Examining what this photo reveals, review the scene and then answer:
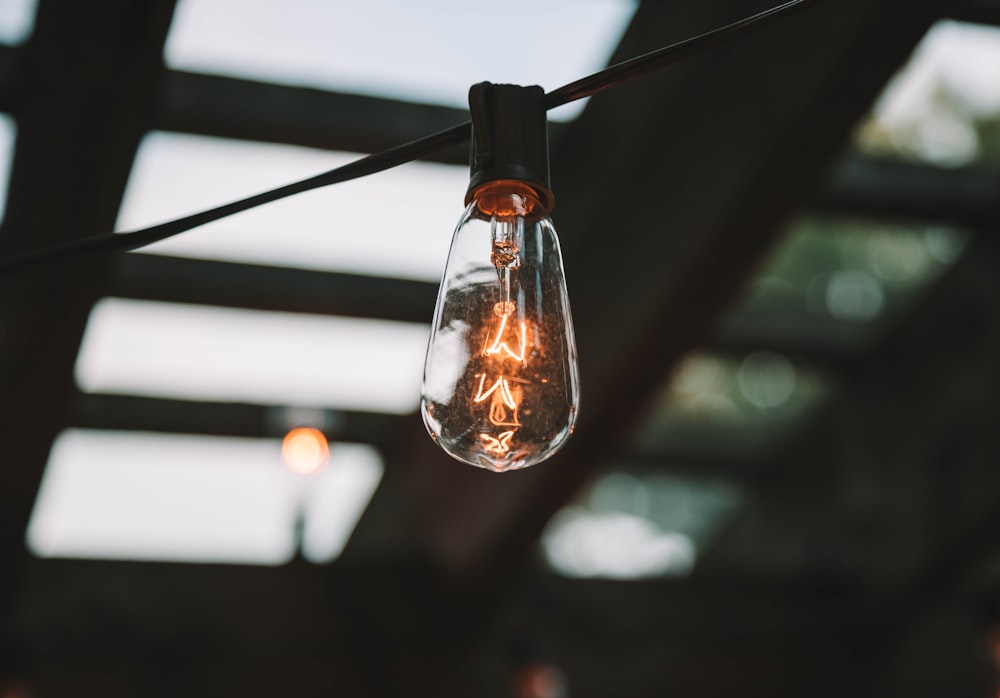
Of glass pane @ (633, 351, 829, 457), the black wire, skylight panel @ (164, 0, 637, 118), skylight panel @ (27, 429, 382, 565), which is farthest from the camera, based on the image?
glass pane @ (633, 351, 829, 457)

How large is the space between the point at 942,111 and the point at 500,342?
2619mm

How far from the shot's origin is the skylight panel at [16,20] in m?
2.22

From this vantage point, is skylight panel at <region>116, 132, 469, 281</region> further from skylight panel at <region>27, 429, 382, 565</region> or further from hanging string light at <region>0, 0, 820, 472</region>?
hanging string light at <region>0, 0, 820, 472</region>

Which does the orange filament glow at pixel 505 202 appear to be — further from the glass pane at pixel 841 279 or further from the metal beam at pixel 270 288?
the glass pane at pixel 841 279

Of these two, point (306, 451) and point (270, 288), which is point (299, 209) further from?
point (306, 451)

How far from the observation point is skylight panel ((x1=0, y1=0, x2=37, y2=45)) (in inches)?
87.5

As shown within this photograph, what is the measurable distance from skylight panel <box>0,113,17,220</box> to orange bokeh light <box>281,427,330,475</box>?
0.93 meters

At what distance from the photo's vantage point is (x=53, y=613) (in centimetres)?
357

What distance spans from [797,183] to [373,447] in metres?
1.80

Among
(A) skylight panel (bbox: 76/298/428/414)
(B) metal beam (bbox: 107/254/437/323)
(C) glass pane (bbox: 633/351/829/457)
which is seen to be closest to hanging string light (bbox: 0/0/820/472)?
(B) metal beam (bbox: 107/254/437/323)

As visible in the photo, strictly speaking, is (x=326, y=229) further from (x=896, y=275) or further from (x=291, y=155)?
(x=896, y=275)

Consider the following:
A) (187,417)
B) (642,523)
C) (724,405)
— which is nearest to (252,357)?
(187,417)

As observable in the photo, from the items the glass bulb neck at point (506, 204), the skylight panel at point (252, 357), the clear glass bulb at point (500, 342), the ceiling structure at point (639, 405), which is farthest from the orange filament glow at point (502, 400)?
the skylight panel at point (252, 357)

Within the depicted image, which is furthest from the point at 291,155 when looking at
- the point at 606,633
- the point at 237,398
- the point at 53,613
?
the point at 606,633
